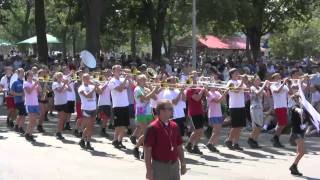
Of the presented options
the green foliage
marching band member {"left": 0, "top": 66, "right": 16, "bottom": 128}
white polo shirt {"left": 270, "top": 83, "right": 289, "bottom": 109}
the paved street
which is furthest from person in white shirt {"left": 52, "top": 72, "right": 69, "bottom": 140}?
the green foliage

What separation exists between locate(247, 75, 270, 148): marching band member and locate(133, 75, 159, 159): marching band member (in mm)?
2838

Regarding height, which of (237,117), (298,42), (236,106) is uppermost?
(298,42)

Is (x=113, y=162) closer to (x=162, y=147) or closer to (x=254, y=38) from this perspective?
(x=162, y=147)

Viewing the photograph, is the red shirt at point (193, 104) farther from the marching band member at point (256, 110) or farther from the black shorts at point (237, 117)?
the marching band member at point (256, 110)

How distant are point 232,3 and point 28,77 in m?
14.7

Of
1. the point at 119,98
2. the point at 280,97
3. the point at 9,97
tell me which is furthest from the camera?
the point at 9,97

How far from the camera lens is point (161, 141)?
7215 mm

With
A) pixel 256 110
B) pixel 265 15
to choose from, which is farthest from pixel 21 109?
pixel 265 15

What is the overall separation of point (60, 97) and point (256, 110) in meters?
5.01

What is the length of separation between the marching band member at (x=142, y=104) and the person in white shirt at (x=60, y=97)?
330cm

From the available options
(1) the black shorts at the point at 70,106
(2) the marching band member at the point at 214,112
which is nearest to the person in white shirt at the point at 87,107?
(1) the black shorts at the point at 70,106

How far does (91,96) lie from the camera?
14016 millimetres

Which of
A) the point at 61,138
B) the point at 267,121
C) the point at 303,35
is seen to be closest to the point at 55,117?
the point at 61,138

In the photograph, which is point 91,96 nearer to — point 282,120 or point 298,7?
point 282,120
